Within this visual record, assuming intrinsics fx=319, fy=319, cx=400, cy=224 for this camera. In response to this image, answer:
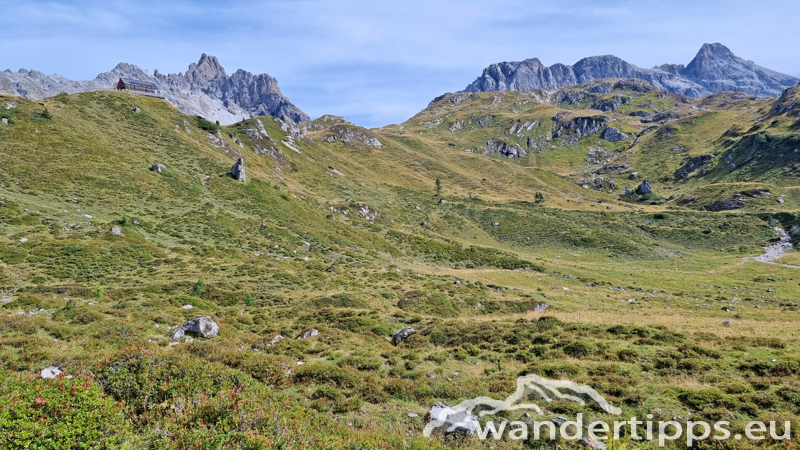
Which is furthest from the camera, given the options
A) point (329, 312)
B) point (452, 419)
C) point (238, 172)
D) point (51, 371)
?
point (238, 172)

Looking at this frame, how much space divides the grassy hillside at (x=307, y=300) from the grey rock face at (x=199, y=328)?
2.45 feet

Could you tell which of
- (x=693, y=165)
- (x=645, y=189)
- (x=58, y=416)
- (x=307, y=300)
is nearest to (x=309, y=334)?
(x=307, y=300)

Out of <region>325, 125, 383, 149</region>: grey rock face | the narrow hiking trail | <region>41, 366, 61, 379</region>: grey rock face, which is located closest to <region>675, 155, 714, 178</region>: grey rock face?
the narrow hiking trail

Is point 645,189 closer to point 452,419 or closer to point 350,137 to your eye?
point 350,137

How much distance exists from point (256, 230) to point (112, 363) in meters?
37.4

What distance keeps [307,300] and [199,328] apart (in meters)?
10.6

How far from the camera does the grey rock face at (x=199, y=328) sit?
52.7 feet

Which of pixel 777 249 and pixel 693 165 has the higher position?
pixel 693 165

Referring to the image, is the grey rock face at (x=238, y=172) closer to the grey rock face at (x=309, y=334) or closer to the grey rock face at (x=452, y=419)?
the grey rock face at (x=309, y=334)

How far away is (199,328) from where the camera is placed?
16219 mm

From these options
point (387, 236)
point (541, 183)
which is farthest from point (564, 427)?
point (541, 183)

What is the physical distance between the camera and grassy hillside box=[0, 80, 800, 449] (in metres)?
8.50

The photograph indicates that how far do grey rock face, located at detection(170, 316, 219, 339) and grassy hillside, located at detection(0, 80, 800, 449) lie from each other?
0.75 m

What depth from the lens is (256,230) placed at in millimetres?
44250
